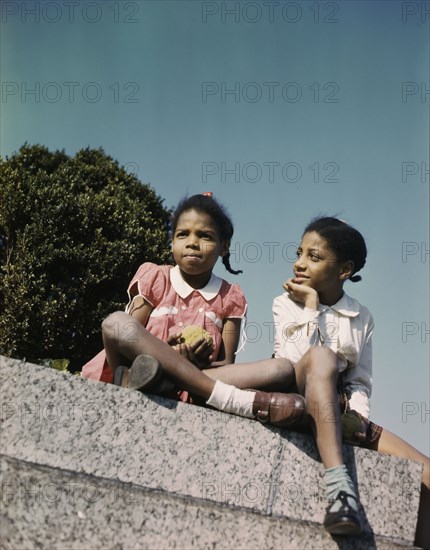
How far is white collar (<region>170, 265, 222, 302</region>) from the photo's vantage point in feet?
13.8

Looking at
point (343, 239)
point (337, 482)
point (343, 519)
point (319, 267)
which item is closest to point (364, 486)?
point (337, 482)

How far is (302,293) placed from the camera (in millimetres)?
4090

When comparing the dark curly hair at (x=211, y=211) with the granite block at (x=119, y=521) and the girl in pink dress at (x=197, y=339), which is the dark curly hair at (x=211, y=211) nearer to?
the girl in pink dress at (x=197, y=339)

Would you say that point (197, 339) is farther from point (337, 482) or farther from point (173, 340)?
point (337, 482)

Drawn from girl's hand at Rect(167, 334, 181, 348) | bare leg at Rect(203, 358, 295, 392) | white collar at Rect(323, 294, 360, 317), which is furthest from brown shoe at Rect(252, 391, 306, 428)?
white collar at Rect(323, 294, 360, 317)

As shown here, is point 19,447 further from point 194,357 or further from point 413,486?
point 413,486

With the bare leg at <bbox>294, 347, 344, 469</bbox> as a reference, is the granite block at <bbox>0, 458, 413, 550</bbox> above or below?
below

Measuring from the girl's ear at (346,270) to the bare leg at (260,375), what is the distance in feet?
3.31

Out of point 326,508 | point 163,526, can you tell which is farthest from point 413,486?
point 163,526

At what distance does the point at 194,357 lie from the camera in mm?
3660

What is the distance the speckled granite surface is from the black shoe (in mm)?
136

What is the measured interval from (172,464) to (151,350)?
64 centimetres

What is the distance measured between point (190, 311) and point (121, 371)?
0.79 metres

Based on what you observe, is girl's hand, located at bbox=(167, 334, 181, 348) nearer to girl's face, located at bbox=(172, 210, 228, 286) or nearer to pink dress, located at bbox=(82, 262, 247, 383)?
pink dress, located at bbox=(82, 262, 247, 383)
